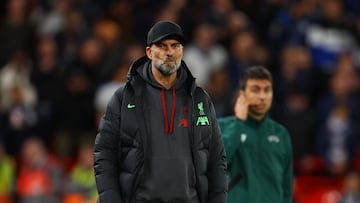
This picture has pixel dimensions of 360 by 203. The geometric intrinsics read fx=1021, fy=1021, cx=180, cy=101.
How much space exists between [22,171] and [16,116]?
0.82 m

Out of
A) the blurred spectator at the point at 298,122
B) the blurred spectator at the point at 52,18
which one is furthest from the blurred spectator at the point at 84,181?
the blurred spectator at the point at 52,18

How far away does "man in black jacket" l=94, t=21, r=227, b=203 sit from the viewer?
6.48 meters

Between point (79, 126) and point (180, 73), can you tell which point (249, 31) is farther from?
point (180, 73)

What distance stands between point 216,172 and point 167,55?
2.73 ft

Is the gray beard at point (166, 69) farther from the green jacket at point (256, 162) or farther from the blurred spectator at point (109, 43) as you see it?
the blurred spectator at point (109, 43)

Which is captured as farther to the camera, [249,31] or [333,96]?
[249,31]

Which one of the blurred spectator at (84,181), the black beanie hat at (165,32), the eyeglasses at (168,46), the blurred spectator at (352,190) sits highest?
the black beanie hat at (165,32)

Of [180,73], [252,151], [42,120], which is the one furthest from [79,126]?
[180,73]

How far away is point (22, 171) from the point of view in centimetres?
1446

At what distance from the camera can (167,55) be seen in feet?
21.4

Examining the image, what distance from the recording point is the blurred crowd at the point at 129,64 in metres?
14.0

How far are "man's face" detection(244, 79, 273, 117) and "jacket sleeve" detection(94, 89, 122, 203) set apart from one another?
5.93ft

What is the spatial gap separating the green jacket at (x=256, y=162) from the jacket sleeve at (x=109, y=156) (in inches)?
65.5

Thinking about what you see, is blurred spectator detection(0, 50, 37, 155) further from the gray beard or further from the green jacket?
the gray beard
